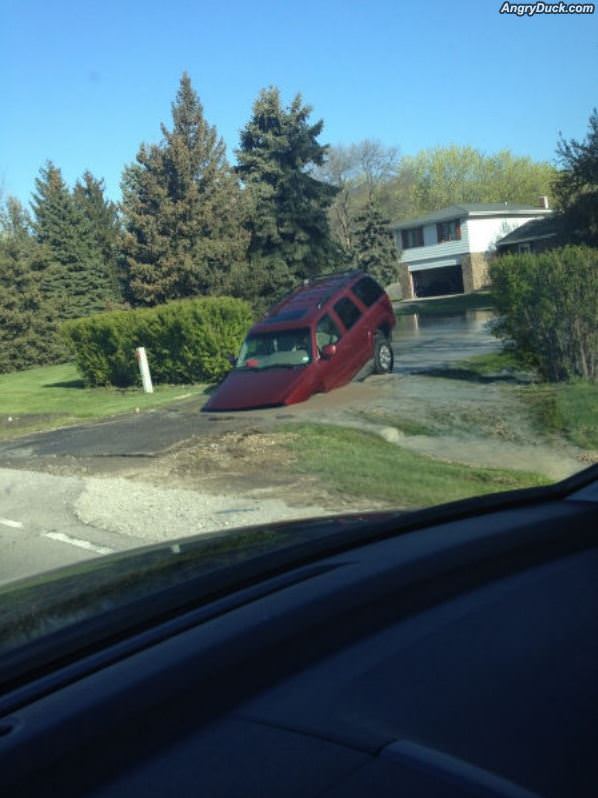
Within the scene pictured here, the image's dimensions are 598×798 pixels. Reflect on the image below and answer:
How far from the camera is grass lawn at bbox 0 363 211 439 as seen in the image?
60.1 ft

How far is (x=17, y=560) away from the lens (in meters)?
7.61

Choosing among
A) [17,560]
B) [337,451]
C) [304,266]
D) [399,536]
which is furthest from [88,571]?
[304,266]

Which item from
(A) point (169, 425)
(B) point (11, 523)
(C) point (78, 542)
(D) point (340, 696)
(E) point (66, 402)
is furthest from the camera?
(E) point (66, 402)

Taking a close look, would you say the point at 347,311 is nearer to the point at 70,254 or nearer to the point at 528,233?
the point at 70,254

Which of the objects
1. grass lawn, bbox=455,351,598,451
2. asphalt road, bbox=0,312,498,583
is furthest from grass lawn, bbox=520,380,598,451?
asphalt road, bbox=0,312,498,583

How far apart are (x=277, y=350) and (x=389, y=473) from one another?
6.89m

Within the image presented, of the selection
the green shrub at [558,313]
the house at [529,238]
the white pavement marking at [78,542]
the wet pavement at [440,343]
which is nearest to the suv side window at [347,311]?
the wet pavement at [440,343]

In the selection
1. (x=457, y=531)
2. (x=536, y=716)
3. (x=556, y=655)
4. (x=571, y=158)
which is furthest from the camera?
(x=571, y=158)

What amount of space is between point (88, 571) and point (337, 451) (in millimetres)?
7876

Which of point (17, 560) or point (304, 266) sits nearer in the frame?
point (17, 560)

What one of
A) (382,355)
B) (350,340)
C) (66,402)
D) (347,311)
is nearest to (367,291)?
(347,311)

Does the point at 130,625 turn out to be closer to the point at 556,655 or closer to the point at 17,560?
the point at 556,655

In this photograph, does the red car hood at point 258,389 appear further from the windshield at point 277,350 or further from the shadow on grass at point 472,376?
the shadow on grass at point 472,376

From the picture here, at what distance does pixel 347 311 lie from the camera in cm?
1697
